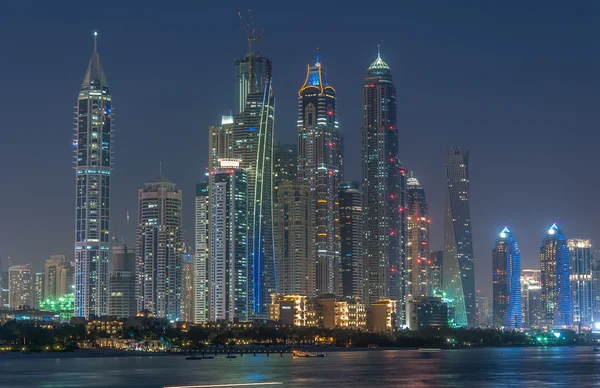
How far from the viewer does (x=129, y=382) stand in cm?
15225

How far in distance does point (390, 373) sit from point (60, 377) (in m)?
56.4

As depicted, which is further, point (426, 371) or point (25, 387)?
point (426, 371)

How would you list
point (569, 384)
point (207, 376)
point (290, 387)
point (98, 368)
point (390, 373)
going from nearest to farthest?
point (290, 387) → point (569, 384) → point (207, 376) → point (390, 373) → point (98, 368)

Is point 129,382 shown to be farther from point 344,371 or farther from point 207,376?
point 344,371

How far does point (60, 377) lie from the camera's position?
16525cm

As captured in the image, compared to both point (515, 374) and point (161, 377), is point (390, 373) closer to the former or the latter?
point (515, 374)

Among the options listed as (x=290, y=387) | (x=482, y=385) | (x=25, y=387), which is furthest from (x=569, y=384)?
(x=25, y=387)

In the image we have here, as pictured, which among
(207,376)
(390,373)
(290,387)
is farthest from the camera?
(390,373)

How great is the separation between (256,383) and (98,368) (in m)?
65.2

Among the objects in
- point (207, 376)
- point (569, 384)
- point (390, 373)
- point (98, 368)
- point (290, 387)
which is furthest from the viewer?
point (98, 368)

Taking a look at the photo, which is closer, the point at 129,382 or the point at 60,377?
the point at 129,382

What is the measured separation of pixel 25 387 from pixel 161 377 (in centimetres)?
2765

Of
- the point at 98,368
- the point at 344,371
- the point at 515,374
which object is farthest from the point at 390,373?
the point at 98,368

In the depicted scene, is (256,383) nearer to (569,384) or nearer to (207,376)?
(207,376)
